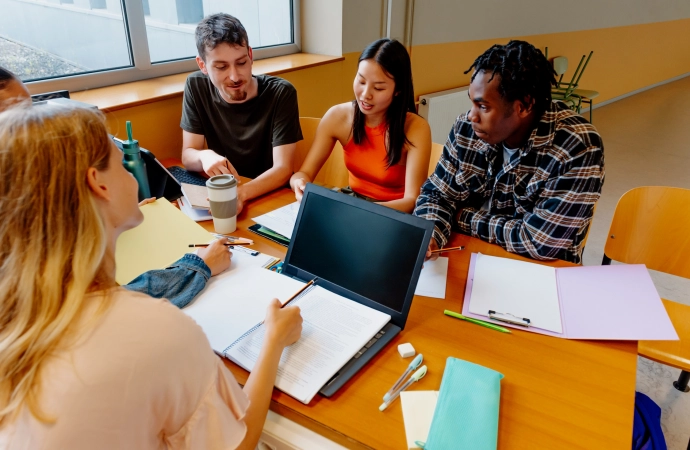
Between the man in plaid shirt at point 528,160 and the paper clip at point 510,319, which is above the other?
the man in plaid shirt at point 528,160

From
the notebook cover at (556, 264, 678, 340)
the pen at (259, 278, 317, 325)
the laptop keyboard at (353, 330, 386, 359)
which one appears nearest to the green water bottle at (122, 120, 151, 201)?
the pen at (259, 278, 317, 325)

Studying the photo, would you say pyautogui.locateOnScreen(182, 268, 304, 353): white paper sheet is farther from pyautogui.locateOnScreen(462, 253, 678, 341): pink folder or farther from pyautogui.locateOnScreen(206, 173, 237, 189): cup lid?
pyautogui.locateOnScreen(462, 253, 678, 341): pink folder

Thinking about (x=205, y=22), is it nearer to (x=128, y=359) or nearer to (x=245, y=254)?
(x=245, y=254)

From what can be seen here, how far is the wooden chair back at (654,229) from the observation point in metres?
1.51

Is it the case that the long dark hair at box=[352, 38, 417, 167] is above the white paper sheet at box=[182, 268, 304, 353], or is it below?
above

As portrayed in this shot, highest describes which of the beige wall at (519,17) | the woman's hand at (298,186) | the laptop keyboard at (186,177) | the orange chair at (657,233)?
the beige wall at (519,17)

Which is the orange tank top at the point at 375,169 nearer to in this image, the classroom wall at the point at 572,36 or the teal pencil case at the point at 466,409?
Result: the teal pencil case at the point at 466,409

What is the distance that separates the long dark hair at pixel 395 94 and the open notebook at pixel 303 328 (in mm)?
842

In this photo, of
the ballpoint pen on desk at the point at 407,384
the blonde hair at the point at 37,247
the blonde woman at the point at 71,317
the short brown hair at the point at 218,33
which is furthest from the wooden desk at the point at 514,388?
the short brown hair at the point at 218,33

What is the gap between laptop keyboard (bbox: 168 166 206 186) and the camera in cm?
168

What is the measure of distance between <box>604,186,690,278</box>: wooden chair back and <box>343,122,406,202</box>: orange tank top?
30.6 inches

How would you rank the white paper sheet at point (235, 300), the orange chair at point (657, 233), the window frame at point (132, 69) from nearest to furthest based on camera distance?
the white paper sheet at point (235, 300) → the orange chair at point (657, 233) → the window frame at point (132, 69)

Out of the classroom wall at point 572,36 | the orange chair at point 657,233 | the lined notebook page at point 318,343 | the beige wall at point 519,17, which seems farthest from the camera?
the classroom wall at point 572,36

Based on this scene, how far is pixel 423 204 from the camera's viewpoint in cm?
148
